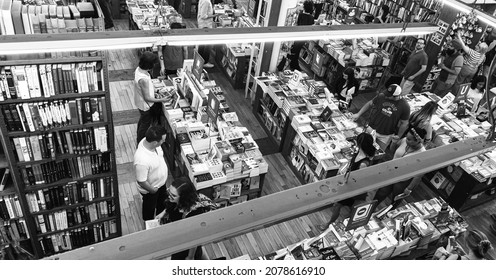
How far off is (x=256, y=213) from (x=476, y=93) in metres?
9.27

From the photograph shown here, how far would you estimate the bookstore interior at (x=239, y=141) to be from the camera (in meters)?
2.50

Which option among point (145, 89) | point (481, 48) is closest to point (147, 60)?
point (145, 89)

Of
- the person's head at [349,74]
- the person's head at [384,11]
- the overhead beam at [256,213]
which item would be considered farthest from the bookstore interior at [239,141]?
the person's head at [384,11]

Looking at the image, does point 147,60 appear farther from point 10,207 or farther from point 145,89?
point 10,207

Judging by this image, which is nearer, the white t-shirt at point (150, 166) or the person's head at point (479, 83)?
the white t-shirt at point (150, 166)

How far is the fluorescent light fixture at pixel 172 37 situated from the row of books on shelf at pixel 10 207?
2026 mm

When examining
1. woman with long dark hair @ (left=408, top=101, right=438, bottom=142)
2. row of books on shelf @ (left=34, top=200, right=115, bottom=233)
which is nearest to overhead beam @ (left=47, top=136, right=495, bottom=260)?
row of books on shelf @ (left=34, top=200, right=115, bottom=233)

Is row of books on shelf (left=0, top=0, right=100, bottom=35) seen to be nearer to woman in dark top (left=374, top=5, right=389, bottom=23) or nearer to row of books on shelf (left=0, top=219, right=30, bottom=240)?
row of books on shelf (left=0, top=219, right=30, bottom=240)

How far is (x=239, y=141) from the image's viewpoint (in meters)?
6.73

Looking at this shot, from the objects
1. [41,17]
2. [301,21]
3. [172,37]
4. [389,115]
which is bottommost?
[389,115]

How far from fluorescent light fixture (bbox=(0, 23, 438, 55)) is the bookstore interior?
0.7 inches

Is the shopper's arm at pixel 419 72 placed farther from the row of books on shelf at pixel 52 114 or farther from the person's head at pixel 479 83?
the row of books on shelf at pixel 52 114
